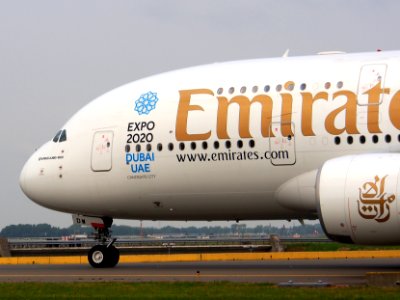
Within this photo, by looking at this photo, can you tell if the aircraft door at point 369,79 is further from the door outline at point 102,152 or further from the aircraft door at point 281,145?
the door outline at point 102,152

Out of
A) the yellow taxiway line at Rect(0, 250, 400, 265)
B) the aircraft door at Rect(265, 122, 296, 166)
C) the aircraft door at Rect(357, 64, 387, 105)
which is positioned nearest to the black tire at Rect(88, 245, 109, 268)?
the yellow taxiway line at Rect(0, 250, 400, 265)

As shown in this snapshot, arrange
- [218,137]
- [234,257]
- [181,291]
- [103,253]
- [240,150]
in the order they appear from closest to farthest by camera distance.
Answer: [181,291], [240,150], [218,137], [103,253], [234,257]

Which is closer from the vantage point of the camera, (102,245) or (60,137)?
(102,245)

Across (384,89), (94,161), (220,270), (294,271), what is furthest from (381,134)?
(94,161)

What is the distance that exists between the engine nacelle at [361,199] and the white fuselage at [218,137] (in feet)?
6.31

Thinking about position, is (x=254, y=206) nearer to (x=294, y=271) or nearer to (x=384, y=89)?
(x=294, y=271)

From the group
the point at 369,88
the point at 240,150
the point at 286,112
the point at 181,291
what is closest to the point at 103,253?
the point at 240,150

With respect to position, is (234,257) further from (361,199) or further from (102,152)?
(361,199)

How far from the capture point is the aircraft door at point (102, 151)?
2489 cm

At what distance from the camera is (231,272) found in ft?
74.4

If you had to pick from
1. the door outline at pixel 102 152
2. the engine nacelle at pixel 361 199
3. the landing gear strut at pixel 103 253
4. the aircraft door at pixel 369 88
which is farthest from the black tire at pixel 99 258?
the aircraft door at pixel 369 88

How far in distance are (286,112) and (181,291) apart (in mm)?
6768

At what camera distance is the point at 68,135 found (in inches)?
1023

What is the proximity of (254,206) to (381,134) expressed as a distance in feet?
13.4
